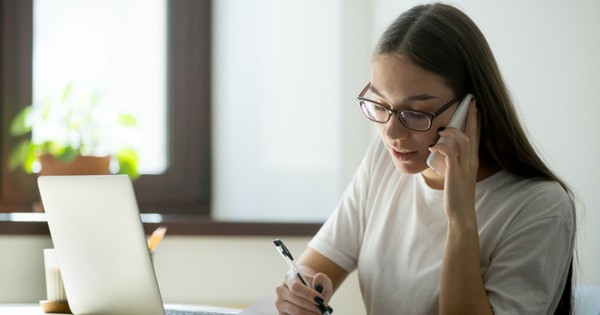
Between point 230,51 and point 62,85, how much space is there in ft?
2.09

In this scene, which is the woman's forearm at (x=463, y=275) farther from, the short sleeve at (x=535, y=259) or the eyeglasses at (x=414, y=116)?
the eyeglasses at (x=414, y=116)

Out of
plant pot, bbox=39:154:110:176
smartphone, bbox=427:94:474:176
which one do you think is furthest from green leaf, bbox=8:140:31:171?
smartphone, bbox=427:94:474:176

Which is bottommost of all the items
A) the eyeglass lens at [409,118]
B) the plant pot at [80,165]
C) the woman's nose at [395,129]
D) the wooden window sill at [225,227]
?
the wooden window sill at [225,227]

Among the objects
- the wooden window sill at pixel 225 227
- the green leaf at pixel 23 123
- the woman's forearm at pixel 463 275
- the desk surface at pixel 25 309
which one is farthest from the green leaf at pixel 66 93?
the woman's forearm at pixel 463 275

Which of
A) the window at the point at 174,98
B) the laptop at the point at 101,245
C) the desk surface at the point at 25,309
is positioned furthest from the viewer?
the window at the point at 174,98

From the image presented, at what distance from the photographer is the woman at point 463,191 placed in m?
1.51

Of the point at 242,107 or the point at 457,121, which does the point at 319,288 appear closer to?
the point at 457,121

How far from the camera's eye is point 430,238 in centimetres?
171

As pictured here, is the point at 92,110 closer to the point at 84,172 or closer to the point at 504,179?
the point at 84,172

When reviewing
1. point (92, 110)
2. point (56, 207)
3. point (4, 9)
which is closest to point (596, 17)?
point (56, 207)

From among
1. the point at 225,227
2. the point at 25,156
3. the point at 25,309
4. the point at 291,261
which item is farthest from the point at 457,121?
the point at 25,156

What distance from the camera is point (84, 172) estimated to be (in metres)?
3.03

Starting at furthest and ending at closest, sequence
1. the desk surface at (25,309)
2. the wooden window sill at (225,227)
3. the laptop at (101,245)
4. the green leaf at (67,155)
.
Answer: the green leaf at (67,155) → the wooden window sill at (225,227) → the desk surface at (25,309) → the laptop at (101,245)

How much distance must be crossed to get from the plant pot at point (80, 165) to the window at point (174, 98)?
0.81 feet
